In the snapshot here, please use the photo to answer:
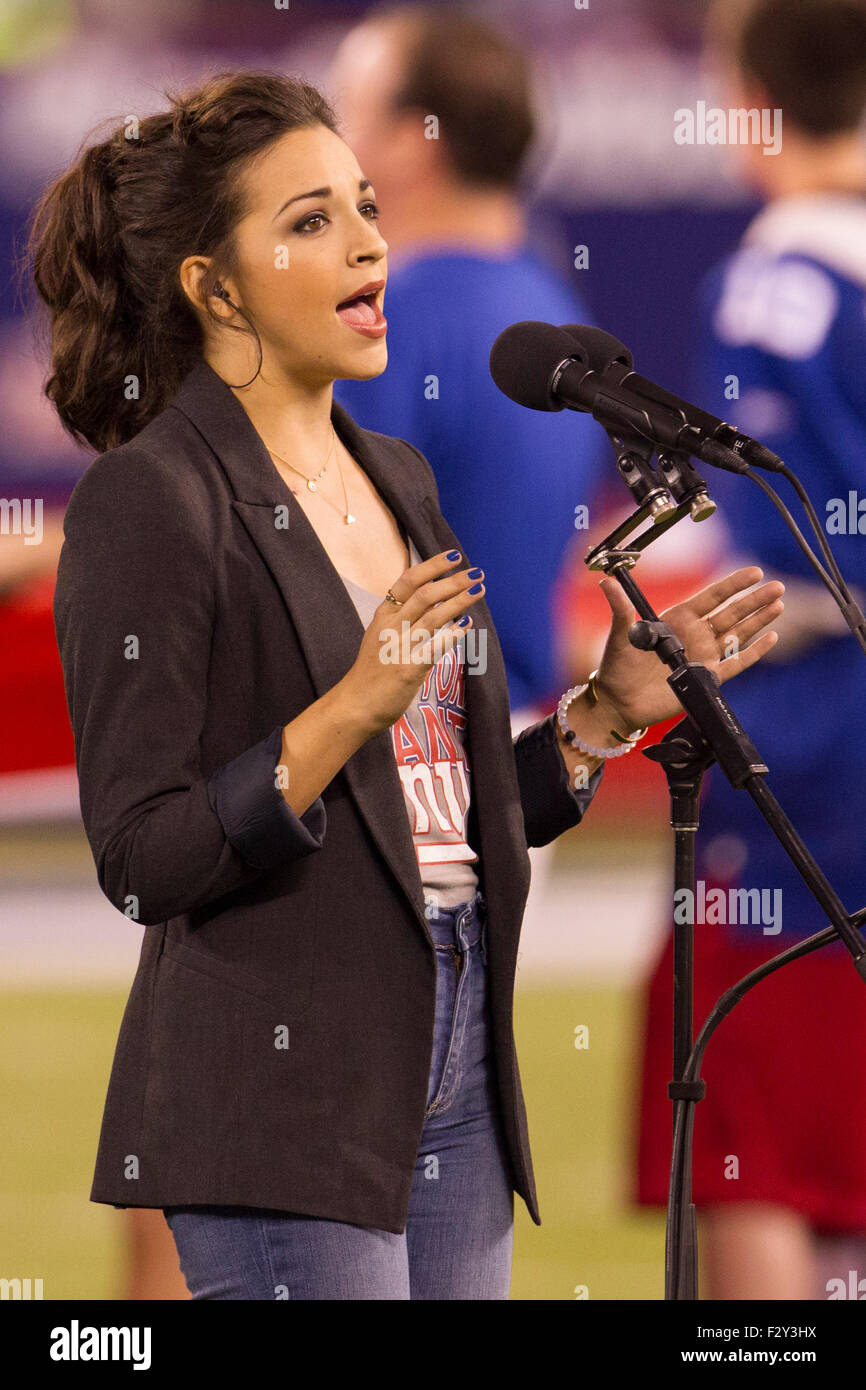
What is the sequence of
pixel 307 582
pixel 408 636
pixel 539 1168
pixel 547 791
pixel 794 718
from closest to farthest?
pixel 408 636 < pixel 307 582 < pixel 547 791 < pixel 794 718 < pixel 539 1168

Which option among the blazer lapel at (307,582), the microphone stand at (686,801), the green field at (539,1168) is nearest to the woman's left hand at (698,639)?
the microphone stand at (686,801)

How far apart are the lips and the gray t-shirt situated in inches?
9.3

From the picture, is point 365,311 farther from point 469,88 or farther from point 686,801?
point 469,88

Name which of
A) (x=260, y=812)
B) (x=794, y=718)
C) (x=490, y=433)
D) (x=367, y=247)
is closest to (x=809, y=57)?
(x=490, y=433)

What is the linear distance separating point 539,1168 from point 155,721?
1799 mm

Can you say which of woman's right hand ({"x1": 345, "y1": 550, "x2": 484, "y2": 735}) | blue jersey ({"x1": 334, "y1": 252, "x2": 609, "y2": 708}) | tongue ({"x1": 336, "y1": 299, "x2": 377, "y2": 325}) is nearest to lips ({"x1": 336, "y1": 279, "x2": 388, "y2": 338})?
tongue ({"x1": 336, "y1": 299, "x2": 377, "y2": 325})

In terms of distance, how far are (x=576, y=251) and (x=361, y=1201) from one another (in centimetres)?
184

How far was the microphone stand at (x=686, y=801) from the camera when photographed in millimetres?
1267

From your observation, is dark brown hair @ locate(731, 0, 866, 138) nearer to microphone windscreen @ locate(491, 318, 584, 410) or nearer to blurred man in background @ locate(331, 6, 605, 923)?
blurred man in background @ locate(331, 6, 605, 923)

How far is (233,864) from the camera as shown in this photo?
132cm

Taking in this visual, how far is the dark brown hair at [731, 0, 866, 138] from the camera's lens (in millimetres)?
2674
